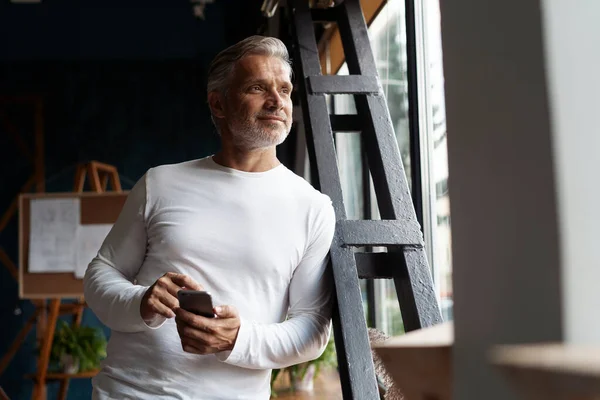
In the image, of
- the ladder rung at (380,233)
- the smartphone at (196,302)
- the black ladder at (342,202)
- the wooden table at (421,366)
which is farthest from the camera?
the ladder rung at (380,233)

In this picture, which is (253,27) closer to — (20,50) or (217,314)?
(20,50)

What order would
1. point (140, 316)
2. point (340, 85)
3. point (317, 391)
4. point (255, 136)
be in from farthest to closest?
point (317, 391)
point (340, 85)
point (255, 136)
point (140, 316)

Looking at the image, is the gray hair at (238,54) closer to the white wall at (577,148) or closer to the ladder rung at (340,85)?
the ladder rung at (340,85)

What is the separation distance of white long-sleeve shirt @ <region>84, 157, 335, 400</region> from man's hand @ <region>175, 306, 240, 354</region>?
0.03 meters

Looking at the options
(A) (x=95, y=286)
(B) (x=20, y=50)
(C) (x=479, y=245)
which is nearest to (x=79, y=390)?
(B) (x=20, y=50)

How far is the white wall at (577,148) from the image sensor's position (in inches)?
21.4

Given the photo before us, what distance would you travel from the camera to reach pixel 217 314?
1.79 meters

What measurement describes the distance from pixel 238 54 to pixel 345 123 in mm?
564

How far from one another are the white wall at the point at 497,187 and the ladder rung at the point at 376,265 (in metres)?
1.55

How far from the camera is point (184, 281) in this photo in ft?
5.81

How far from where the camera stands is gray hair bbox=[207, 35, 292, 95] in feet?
6.99

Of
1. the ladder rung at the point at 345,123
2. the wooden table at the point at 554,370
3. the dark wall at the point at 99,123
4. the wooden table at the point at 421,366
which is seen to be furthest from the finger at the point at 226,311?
the dark wall at the point at 99,123

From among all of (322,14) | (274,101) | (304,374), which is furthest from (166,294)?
(304,374)

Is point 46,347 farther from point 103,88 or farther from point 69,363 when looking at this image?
point 103,88
